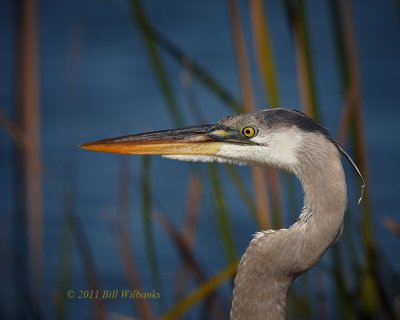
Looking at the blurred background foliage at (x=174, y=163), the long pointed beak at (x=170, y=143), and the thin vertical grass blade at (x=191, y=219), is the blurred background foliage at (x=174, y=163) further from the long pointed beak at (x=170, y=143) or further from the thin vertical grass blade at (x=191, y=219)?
the long pointed beak at (x=170, y=143)

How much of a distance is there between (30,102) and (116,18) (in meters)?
6.65

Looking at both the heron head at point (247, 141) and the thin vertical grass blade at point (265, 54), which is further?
the thin vertical grass blade at point (265, 54)

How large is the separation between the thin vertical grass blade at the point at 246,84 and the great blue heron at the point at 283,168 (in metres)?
0.57

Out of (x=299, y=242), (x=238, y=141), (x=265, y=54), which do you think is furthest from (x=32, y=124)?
(x=299, y=242)

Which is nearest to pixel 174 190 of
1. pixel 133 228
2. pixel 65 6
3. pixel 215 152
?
pixel 133 228

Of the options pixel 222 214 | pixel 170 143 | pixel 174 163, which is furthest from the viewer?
pixel 174 163

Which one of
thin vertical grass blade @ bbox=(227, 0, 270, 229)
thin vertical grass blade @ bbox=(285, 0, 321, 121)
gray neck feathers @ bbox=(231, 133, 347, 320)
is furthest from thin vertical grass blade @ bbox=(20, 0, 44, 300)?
gray neck feathers @ bbox=(231, 133, 347, 320)

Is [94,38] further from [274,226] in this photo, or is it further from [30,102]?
[274,226]

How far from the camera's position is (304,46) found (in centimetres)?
303

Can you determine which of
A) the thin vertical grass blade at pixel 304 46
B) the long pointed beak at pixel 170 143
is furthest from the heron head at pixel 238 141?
the thin vertical grass blade at pixel 304 46

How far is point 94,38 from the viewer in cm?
978

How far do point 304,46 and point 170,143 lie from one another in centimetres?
69

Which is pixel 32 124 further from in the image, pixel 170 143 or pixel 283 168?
pixel 283 168

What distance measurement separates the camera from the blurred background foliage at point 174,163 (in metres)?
3.22
